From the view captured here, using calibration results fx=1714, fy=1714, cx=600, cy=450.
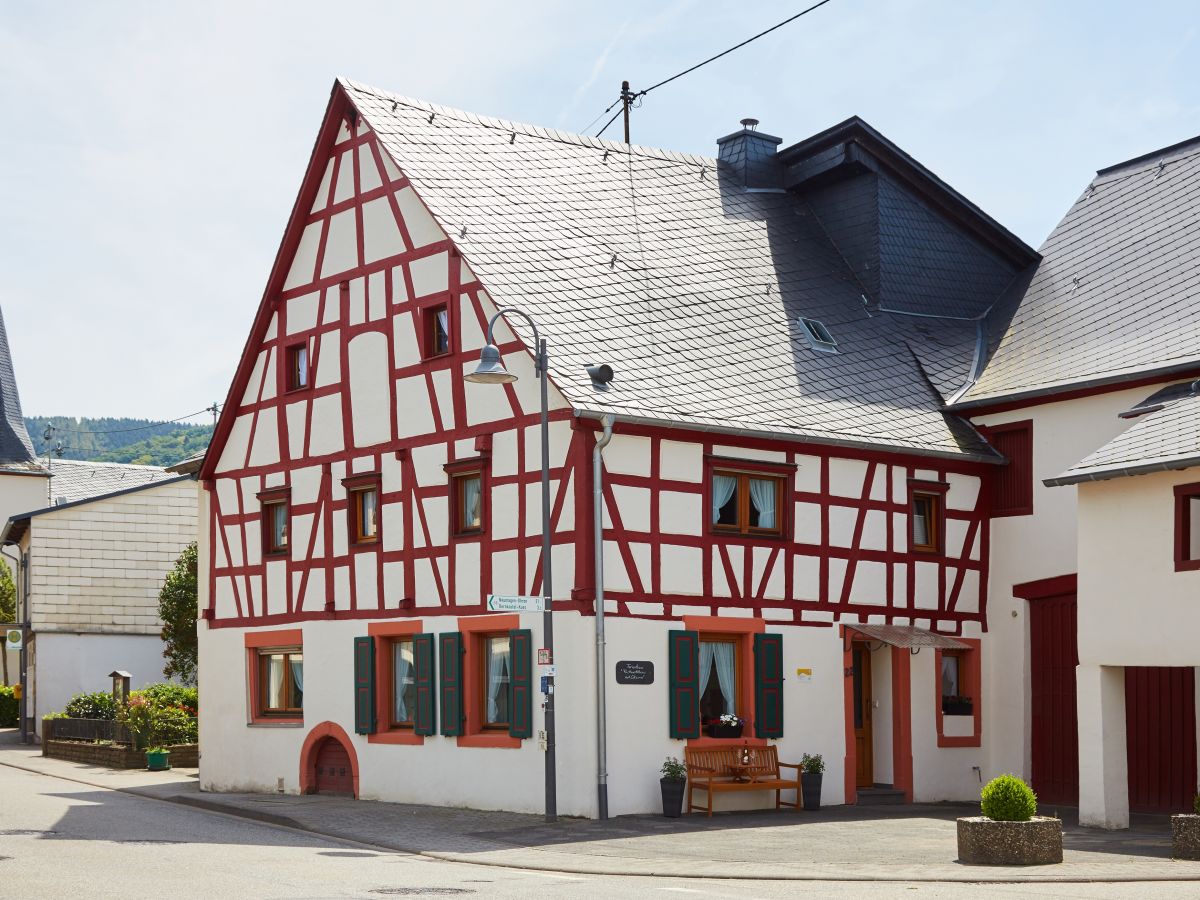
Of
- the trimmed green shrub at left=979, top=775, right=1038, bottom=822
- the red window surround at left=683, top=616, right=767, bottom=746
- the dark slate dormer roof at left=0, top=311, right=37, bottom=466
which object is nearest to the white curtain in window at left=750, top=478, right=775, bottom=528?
the red window surround at left=683, top=616, right=767, bottom=746

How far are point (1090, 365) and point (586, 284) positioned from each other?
7.74 meters

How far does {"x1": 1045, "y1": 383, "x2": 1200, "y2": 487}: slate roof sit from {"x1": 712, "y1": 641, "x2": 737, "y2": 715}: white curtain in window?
5.23 m

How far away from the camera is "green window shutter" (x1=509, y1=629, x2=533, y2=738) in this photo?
2266 cm

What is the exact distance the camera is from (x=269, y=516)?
29.2 meters

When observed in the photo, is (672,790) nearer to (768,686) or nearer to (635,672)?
(635,672)

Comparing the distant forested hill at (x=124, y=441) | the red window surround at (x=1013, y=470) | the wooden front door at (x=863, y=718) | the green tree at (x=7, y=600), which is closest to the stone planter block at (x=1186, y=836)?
the wooden front door at (x=863, y=718)

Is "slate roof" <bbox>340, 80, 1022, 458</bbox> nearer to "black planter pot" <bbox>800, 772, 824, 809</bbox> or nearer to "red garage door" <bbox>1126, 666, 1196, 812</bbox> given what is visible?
"red garage door" <bbox>1126, 666, 1196, 812</bbox>

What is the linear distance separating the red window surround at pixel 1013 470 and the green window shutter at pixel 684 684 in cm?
667

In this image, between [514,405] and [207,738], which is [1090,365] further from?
[207,738]

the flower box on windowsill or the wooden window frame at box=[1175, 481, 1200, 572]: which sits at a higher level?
the wooden window frame at box=[1175, 481, 1200, 572]

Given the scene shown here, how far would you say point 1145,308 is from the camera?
26.4 meters

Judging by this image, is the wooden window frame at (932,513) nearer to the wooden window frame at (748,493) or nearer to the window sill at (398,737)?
the wooden window frame at (748,493)

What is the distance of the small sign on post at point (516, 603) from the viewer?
66.7 feet

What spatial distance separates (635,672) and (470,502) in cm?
380
